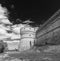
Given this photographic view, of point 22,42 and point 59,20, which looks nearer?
point 59,20

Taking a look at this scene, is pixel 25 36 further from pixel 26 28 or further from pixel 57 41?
pixel 57 41

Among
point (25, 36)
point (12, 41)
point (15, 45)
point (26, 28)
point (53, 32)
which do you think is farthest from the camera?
point (12, 41)

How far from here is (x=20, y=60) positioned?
119 inches

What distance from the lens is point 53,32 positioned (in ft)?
18.2

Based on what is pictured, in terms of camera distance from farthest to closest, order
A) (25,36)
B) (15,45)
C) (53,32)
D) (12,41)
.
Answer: (12,41) → (15,45) → (25,36) → (53,32)

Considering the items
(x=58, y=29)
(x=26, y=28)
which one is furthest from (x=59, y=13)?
(x=26, y=28)

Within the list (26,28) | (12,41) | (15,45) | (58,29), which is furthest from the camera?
(12,41)

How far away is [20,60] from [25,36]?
763 inches

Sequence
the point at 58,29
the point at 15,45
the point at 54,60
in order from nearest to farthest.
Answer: the point at 54,60, the point at 58,29, the point at 15,45

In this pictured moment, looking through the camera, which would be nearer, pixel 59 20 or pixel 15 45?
pixel 59 20

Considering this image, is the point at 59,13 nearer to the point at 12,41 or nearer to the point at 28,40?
the point at 28,40

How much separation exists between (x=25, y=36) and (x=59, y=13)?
1741 cm

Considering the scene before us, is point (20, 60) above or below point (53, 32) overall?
below

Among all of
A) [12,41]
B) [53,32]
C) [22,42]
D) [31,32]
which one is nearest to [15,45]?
[12,41]
